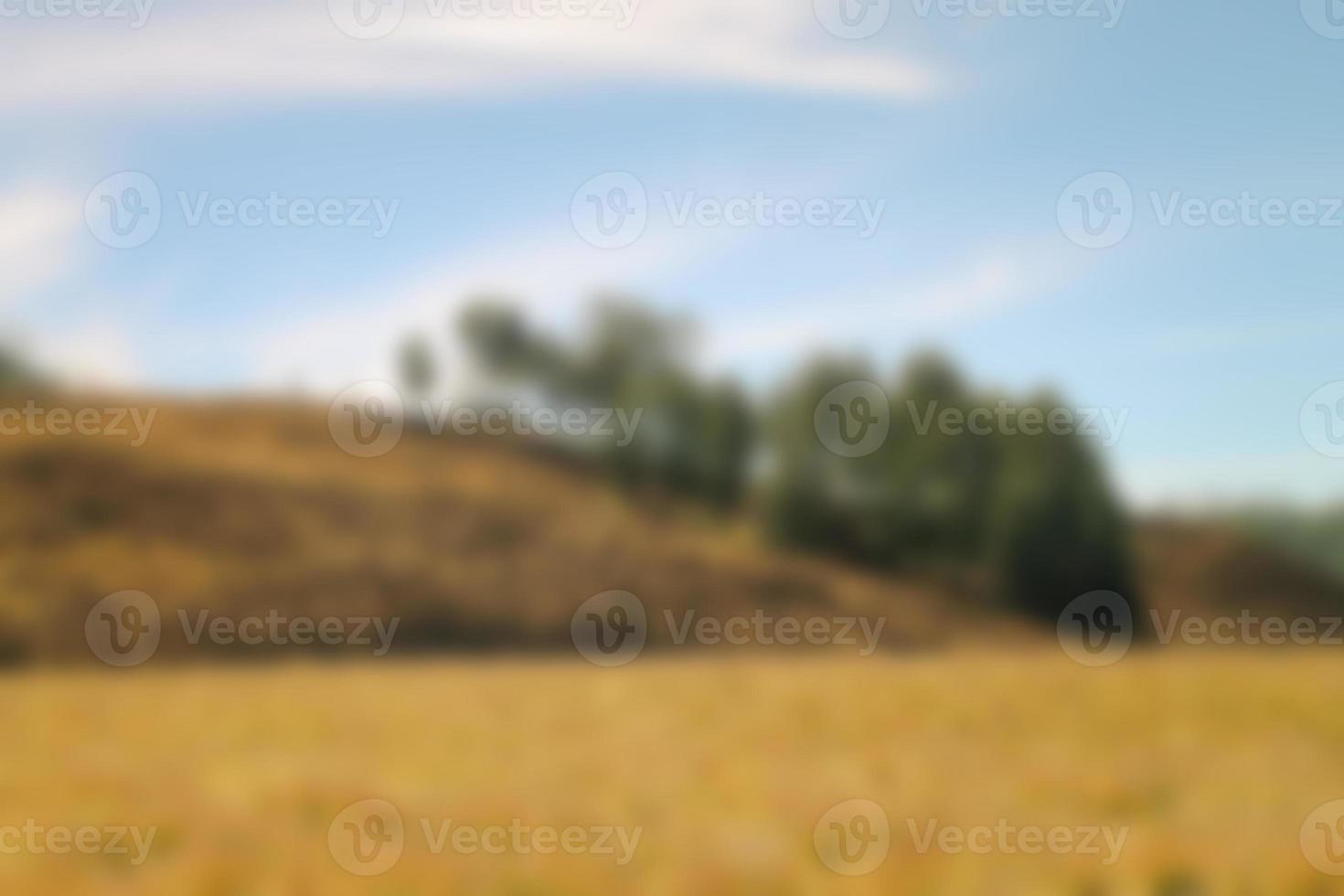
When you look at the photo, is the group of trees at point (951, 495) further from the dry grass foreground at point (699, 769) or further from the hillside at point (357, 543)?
the dry grass foreground at point (699, 769)

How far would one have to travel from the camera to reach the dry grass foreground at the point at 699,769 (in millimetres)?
3453

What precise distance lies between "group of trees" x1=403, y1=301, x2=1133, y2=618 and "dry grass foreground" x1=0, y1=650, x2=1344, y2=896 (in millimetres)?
951

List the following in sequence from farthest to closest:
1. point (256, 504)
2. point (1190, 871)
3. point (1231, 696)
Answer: point (256, 504) → point (1231, 696) → point (1190, 871)

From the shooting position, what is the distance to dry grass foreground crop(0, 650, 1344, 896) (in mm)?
3453

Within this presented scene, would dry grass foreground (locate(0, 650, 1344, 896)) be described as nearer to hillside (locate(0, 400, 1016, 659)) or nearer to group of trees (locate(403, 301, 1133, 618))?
group of trees (locate(403, 301, 1133, 618))

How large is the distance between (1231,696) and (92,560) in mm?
10141

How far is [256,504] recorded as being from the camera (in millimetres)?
11109

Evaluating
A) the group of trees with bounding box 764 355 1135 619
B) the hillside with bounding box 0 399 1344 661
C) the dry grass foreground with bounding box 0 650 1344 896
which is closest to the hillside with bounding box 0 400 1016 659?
the hillside with bounding box 0 399 1344 661

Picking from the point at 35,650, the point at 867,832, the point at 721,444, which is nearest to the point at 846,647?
the point at 721,444

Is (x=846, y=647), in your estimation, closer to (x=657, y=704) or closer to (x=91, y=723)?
(x=657, y=704)

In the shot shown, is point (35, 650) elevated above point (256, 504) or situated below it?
below

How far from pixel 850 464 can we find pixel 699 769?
423 cm

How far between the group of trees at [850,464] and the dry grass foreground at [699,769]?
0.95 meters

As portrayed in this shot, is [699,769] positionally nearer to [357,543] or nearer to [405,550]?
[405,550]
